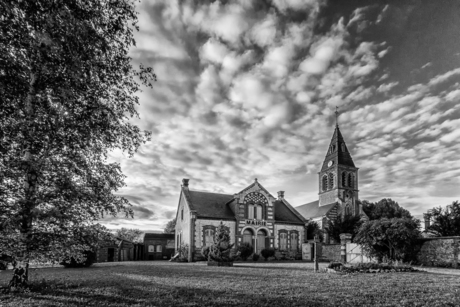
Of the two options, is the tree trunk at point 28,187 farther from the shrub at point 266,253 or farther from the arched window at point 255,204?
the shrub at point 266,253

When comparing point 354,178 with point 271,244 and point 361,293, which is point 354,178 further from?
point 361,293

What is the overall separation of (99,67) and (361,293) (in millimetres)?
9903

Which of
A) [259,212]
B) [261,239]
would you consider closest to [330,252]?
[261,239]

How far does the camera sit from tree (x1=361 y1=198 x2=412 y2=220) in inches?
2089

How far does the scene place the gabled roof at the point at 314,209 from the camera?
4791 centimetres

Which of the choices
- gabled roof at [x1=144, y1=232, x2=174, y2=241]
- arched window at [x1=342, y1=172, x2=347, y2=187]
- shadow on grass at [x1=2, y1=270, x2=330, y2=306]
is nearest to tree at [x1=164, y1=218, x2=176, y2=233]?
gabled roof at [x1=144, y1=232, x2=174, y2=241]

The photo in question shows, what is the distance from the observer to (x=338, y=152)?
54.2m

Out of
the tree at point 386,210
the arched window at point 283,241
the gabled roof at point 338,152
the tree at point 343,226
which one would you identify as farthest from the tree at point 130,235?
the tree at point 386,210

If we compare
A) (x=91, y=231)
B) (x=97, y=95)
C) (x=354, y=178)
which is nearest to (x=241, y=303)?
(x=91, y=231)

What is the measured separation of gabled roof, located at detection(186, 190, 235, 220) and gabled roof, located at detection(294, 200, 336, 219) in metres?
19.8

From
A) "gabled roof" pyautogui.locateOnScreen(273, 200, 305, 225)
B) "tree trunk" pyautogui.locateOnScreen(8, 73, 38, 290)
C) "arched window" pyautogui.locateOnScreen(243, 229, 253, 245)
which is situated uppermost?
"tree trunk" pyautogui.locateOnScreen(8, 73, 38, 290)

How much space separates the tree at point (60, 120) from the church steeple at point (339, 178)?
45054 mm

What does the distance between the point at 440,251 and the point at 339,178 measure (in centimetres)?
3265

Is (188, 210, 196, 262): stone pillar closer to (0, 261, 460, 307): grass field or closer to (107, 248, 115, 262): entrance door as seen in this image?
(107, 248, 115, 262): entrance door
